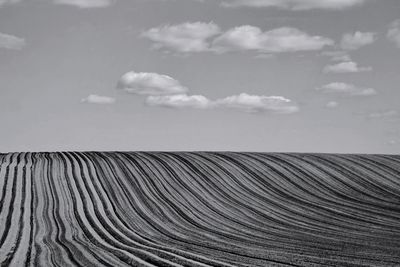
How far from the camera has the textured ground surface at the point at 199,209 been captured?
13.2m

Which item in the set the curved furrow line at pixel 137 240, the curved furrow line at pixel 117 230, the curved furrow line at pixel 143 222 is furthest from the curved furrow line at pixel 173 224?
the curved furrow line at pixel 117 230

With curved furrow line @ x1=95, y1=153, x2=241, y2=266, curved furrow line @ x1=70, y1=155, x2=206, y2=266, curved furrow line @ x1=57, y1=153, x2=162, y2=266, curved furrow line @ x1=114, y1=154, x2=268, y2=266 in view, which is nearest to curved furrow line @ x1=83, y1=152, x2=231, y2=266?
curved furrow line @ x1=70, y1=155, x2=206, y2=266

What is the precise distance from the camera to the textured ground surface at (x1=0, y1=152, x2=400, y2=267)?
13.2m

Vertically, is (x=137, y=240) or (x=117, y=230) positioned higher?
(x=117, y=230)

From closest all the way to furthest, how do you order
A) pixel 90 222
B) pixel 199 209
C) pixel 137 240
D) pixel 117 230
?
pixel 137 240
pixel 117 230
pixel 90 222
pixel 199 209

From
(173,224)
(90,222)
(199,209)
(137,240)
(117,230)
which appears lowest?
(137,240)

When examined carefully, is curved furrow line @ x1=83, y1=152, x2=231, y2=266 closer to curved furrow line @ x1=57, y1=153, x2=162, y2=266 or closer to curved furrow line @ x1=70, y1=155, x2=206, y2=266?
curved furrow line @ x1=70, y1=155, x2=206, y2=266

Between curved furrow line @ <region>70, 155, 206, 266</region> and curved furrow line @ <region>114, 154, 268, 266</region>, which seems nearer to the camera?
curved furrow line @ <region>70, 155, 206, 266</region>

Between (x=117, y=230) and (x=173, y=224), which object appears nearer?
(x=117, y=230)

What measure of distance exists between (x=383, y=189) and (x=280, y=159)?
7128 millimetres

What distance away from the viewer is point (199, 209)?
69.1ft

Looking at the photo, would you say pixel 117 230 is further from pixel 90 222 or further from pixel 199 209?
pixel 199 209

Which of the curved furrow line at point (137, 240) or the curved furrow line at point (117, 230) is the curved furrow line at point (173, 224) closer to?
the curved furrow line at point (137, 240)

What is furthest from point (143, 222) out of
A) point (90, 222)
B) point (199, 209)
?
point (199, 209)
